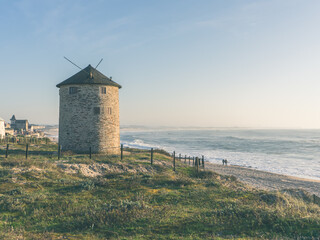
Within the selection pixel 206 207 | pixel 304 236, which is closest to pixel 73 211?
pixel 206 207

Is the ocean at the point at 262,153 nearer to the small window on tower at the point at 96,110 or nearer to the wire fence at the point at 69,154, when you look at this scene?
the wire fence at the point at 69,154

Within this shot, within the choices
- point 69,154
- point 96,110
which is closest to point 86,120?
point 96,110

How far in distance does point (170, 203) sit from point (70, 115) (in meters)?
18.2

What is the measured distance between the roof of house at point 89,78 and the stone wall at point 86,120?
1.51 ft

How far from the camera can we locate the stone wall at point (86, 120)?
2345 cm

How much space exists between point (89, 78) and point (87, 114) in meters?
3.97

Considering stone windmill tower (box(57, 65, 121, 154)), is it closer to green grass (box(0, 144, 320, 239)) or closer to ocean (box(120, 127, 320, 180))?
green grass (box(0, 144, 320, 239))

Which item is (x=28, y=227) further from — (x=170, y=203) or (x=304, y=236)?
(x=304, y=236)

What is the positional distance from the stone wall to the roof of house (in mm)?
461

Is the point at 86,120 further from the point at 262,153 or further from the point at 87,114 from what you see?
the point at 262,153

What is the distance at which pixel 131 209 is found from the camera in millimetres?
7492

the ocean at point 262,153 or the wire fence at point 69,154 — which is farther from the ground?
the wire fence at point 69,154

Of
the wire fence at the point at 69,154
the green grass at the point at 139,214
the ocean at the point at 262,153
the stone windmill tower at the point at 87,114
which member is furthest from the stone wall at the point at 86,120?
the ocean at the point at 262,153

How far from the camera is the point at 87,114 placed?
77.1 ft
